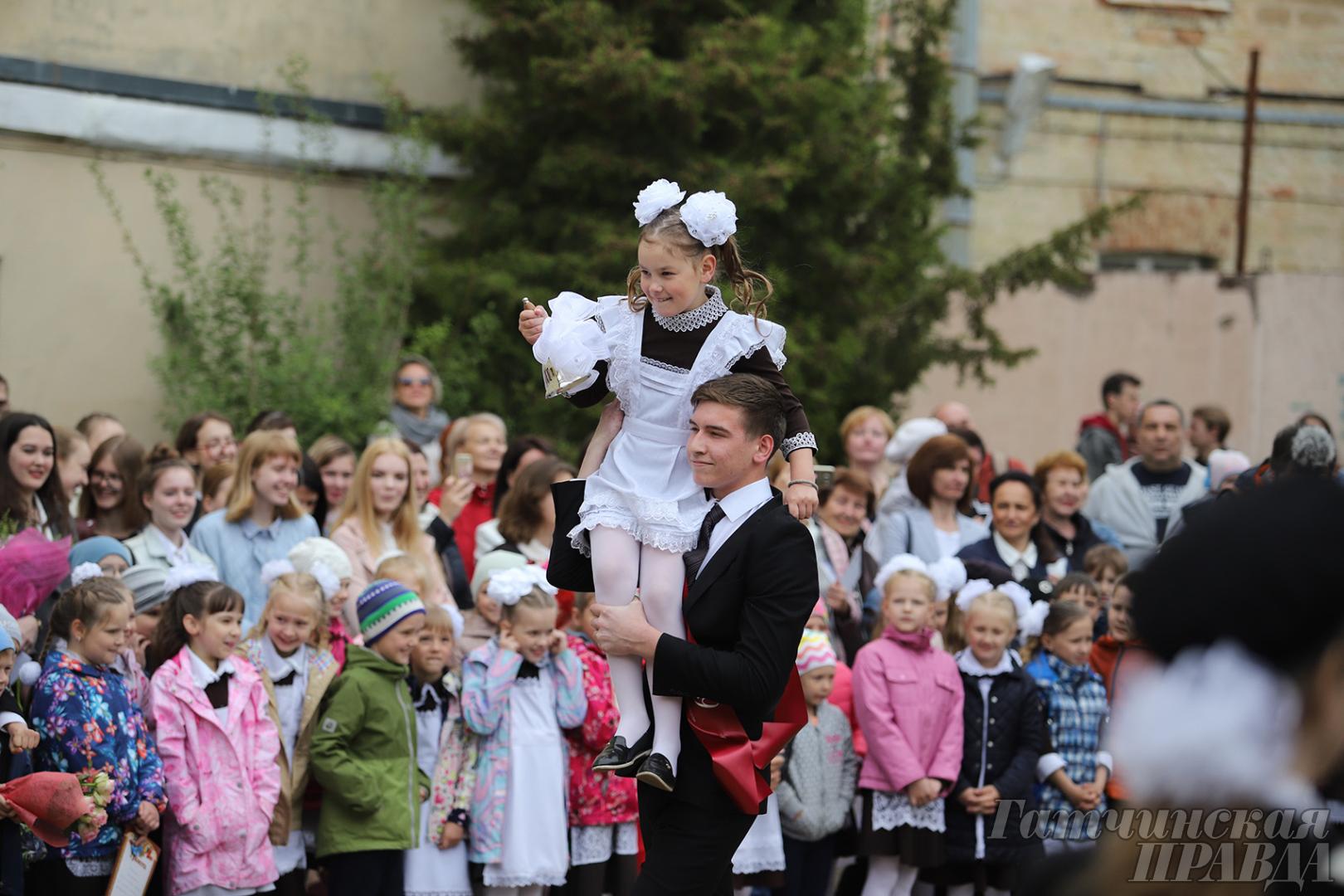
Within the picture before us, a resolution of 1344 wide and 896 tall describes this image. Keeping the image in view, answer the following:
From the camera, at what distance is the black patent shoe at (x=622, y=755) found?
13.3 ft

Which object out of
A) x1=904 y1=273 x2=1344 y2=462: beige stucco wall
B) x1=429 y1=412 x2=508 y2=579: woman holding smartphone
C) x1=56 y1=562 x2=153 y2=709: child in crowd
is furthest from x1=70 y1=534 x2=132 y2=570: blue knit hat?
x1=904 y1=273 x2=1344 y2=462: beige stucco wall

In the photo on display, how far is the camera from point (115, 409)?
1040 centimetres

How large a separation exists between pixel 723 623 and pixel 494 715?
8.40 ft

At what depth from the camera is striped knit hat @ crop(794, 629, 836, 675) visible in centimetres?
697

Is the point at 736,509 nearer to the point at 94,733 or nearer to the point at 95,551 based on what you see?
the point at 94,733

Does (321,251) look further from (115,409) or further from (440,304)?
(115,409)

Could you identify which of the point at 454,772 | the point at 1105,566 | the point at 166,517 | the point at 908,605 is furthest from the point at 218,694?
the point at 1105,566

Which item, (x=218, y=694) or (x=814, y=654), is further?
(x=814, y=654)

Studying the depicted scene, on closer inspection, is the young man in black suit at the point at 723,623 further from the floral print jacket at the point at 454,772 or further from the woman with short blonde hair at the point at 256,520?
the woman with short blonde hair at the point at 256,520

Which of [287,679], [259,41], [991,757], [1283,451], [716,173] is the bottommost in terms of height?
[991,757]

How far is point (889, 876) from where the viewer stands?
22.9 feet

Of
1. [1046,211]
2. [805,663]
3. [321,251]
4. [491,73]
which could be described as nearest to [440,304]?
[321,251]

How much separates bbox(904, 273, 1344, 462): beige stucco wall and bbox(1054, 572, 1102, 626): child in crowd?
23.1 feet

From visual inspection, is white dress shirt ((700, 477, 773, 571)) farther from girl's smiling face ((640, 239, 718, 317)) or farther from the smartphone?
the smartphone
